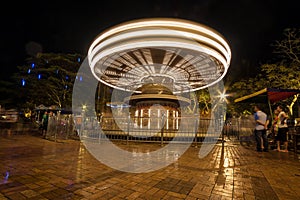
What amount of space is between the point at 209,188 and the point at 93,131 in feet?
26.1

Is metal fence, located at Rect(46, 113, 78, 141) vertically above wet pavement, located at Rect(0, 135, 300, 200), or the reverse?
metal fence, located at Rect(46, 113, 78, 141)

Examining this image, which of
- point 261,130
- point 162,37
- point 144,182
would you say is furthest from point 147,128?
point 144,182

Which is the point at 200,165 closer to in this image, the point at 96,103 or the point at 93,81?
the point at 93,81

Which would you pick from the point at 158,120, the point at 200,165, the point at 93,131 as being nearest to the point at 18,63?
the point at 93,131

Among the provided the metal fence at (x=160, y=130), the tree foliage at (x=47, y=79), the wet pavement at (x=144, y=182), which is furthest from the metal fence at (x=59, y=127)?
the tree foliage at (x=47, y=79)

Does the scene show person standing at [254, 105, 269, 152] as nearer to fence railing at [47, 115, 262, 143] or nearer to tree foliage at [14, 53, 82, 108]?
fence railing at [47, 115, 262, 143]

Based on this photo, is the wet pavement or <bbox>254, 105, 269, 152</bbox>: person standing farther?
<bbox>254, 105, 269, 152</bbox>: person standing

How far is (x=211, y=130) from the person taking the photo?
30.4 ft

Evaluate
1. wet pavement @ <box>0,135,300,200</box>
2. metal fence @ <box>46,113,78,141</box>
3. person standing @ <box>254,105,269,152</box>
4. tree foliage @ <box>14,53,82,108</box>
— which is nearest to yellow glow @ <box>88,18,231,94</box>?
person standing @ <box>254,105,269,152</box>

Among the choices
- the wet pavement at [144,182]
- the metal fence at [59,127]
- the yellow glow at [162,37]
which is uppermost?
the yellow glow at [162,37]

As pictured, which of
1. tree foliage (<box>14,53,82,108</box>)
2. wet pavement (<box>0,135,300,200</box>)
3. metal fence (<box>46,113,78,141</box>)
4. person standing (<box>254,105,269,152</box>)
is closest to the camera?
wet pavement (<box>0,135,300,200</box>)

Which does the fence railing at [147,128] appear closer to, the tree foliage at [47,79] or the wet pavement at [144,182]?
the wet pavement at [144,182]

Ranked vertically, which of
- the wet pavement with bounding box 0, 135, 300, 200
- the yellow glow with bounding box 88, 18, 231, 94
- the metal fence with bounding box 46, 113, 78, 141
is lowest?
the wet pavement with bounding box 0, 135, 300, 200

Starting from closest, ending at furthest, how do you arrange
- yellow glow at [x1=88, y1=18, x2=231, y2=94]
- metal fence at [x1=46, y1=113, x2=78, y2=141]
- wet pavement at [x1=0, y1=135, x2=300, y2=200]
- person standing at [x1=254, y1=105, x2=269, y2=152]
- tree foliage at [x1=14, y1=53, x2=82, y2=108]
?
wet pavement at [x1=0, y1=135, x2=300, y2=200] < yellow glow at [x1=88, y1=18, x2=231, y2=94] < person standing at [x1=254, y1=105, x2=269, y2=152] < metal fence at [x1=46, y1=113, x2=78, y2=141] < tree foliage at [x1=14, y1=53, x2=82, y2=108]
